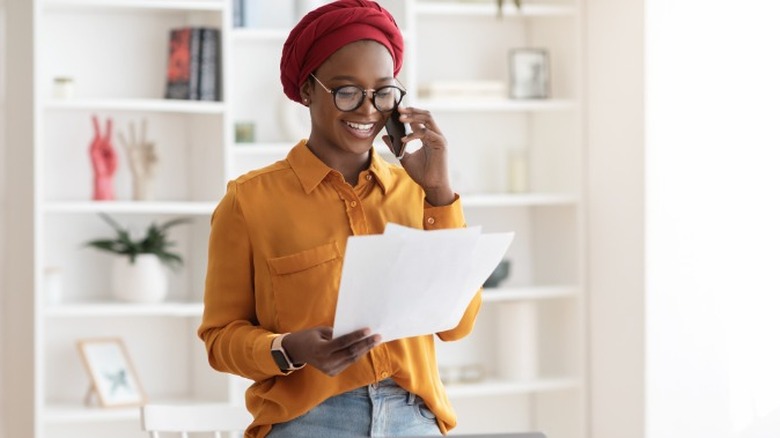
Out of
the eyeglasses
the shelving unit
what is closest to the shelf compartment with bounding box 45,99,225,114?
the shelving unit

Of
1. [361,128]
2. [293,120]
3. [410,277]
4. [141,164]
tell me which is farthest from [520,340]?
[410,277]

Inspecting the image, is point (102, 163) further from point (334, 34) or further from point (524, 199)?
point (334, 34)

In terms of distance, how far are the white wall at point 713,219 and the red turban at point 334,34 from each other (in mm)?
2279

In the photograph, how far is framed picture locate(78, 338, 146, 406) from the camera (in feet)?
13.0

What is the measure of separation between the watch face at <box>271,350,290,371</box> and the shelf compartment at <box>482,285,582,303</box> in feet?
8.45

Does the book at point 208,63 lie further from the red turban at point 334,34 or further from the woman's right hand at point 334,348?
the woman's right hand at point 334,348

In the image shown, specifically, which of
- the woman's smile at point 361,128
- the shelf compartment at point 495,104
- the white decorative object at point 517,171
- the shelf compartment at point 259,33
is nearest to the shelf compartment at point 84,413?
the shelf compartment at point 259,33

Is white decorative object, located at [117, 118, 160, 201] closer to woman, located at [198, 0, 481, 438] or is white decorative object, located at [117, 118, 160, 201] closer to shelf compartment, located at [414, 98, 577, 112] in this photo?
shelf compartment, located at [414, 98, 577, 112]

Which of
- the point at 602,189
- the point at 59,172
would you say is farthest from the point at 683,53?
the point at 59,172

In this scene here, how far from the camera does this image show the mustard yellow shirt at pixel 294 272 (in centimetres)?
183

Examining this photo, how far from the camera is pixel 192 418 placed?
2469 millimetres

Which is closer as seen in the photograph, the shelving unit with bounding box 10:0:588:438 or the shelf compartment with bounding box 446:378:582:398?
the shelving unit with bounding box 10:0:588:438

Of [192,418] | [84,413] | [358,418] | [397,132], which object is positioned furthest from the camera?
[84,413]

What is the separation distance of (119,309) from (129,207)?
34 centimetres
